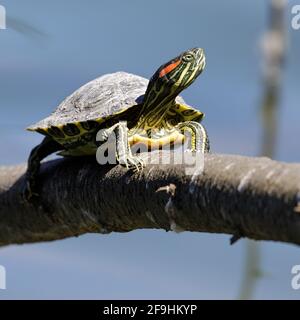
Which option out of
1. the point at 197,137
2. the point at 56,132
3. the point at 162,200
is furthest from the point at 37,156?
the point at 162,200

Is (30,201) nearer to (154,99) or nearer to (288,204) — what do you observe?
(154,99)

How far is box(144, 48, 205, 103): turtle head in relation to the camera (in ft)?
13.2

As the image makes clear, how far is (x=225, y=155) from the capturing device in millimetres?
2998

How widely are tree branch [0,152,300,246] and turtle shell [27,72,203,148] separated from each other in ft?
0.51

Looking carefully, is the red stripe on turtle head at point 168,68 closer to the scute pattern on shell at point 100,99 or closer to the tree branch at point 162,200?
the scute pattern on shell at point 100,99

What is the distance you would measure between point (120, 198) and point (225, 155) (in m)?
0.61

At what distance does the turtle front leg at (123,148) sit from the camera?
340 centimetres

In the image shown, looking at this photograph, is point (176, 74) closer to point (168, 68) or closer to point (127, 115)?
point (168, 68)

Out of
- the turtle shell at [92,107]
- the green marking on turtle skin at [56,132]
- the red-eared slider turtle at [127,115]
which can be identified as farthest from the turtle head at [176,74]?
the green marking on turtle skin at [56,132]

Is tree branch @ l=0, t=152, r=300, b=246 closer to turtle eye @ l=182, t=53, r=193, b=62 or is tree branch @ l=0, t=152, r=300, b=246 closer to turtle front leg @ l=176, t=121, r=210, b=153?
turtle front leg @ l=176, t=121, r=210, b=153

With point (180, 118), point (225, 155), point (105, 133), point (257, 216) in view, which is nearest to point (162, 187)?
point (225, 155)

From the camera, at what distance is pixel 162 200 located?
10.2 ft

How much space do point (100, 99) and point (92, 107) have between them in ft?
0.26

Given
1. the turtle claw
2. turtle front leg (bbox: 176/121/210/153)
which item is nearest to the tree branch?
the turtle claw
